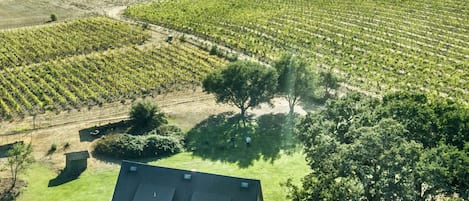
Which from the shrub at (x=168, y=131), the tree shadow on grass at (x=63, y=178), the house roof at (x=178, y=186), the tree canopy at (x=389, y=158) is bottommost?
the tree shadow on grass at (x=63, y=178)

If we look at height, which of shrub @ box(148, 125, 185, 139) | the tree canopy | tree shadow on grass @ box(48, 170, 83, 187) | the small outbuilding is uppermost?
the tree canopy

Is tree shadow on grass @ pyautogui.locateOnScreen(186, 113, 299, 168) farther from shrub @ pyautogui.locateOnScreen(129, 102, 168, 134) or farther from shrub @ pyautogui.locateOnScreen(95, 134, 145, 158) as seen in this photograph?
shrub @ pyautogui.locateOnScreen(95, 134, 145, 158)

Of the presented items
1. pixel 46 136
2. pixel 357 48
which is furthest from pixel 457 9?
pixel 46 136

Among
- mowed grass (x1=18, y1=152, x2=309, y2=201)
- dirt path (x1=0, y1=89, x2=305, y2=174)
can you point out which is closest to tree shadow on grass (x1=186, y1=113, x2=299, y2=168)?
mowed grass (x1=18, y1=152, x2=309, y2=201)

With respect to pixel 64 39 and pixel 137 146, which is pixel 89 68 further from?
pixel 137 146

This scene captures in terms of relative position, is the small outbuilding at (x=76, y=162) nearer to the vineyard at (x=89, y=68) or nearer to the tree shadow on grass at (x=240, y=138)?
the tree shadow on grass at (x=240, y=138)

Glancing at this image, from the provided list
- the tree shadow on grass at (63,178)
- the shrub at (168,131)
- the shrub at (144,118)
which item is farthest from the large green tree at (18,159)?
the shrub at (168,131)

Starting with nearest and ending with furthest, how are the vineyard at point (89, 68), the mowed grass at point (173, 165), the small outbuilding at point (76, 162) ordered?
the mowed grass at point (173, 165), the small outbuilding at point (76, 162), the vineyard at point (89, 68)

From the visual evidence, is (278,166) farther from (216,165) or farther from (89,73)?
(89,73)
